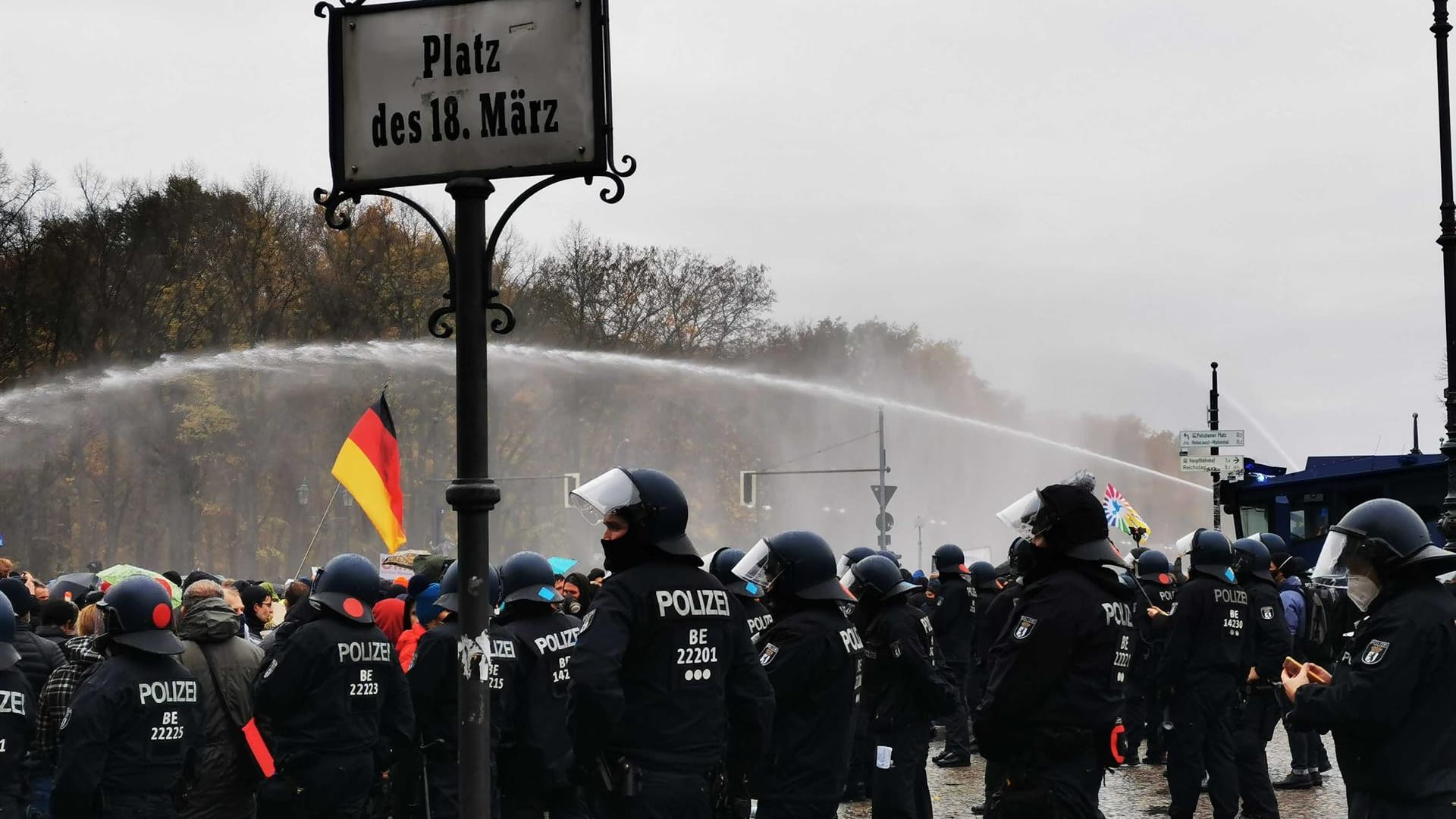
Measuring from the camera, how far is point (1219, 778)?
1061 centimetres

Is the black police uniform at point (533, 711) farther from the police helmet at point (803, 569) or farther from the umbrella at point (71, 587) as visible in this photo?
the umbrella at point (71, 587)

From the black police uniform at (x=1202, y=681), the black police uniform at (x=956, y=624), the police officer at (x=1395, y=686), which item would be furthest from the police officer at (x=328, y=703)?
the black police uniform at (x=956, y=624)

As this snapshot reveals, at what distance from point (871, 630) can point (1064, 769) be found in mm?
3545

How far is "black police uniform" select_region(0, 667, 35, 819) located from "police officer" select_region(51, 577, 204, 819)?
0.33m

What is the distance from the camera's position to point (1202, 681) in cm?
1084

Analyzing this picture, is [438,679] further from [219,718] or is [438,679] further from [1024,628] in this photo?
[1024,628]

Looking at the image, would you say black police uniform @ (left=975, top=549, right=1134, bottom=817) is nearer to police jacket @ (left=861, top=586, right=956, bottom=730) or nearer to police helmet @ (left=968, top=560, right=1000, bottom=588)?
police jacket @ (left=861, top=586, right=956, bottom=730)

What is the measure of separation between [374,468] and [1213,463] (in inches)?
535

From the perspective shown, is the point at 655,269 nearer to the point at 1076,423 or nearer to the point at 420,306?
the point at 420,306

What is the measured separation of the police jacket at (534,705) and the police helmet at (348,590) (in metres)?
0.65

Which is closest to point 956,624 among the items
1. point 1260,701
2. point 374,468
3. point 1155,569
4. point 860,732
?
point 1155,569

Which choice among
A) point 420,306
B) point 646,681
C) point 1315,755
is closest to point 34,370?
point 420,306

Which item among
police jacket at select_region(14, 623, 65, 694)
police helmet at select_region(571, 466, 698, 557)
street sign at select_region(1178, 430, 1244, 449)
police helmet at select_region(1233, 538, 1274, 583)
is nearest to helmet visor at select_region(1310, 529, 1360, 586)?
police helmet at select_region(571, 466, 698, 557)

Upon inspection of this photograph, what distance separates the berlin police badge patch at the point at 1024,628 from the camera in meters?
5.77
